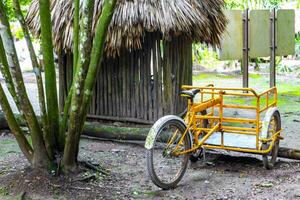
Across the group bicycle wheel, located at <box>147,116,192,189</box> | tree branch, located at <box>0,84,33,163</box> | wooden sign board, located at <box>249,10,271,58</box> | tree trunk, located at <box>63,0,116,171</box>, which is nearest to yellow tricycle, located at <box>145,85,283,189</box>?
bicycle wheel, located at <box>147,116,192,189</box>

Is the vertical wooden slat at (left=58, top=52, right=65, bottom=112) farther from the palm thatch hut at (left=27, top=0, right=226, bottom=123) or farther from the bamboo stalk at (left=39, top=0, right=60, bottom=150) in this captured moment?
the bamboo stalk at (left=39, top=0, right=60, bottom=150)

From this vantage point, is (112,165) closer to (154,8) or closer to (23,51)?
(154,8)

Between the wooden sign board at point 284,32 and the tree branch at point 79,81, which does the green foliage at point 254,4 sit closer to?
the wooden sign board at point 284,32

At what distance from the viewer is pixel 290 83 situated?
16.3 m

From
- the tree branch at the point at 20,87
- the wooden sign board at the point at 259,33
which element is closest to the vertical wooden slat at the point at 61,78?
the tree branch at the point at 20,87

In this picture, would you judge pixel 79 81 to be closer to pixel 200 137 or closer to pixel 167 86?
pixel 200 137

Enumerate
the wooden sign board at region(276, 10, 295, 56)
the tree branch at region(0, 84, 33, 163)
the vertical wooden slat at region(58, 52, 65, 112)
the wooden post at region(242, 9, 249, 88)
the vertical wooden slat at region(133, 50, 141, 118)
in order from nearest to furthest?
the tree branch at region(0, 84, 33, 163), the vertical wooden slat at region(133, 50, 141, 118), the vertical wooden slat at region(58, 52, 65, 112), the wooden post at region(242, 9, 249, 88), the wooden sign board at region(276, 10, 295, 56)

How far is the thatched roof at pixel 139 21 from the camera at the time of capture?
780 cm

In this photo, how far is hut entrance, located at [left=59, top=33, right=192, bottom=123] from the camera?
27.9 feet

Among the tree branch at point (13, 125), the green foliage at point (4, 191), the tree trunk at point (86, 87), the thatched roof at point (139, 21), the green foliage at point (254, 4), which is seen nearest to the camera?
the tree trunk at point (86, 87)

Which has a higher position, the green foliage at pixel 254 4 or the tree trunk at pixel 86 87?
the green foliage at pixel 254 4

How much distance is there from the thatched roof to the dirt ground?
7.21ft

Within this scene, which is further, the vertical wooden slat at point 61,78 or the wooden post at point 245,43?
the wooden post at point 245,43

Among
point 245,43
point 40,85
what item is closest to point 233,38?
point 245,43
